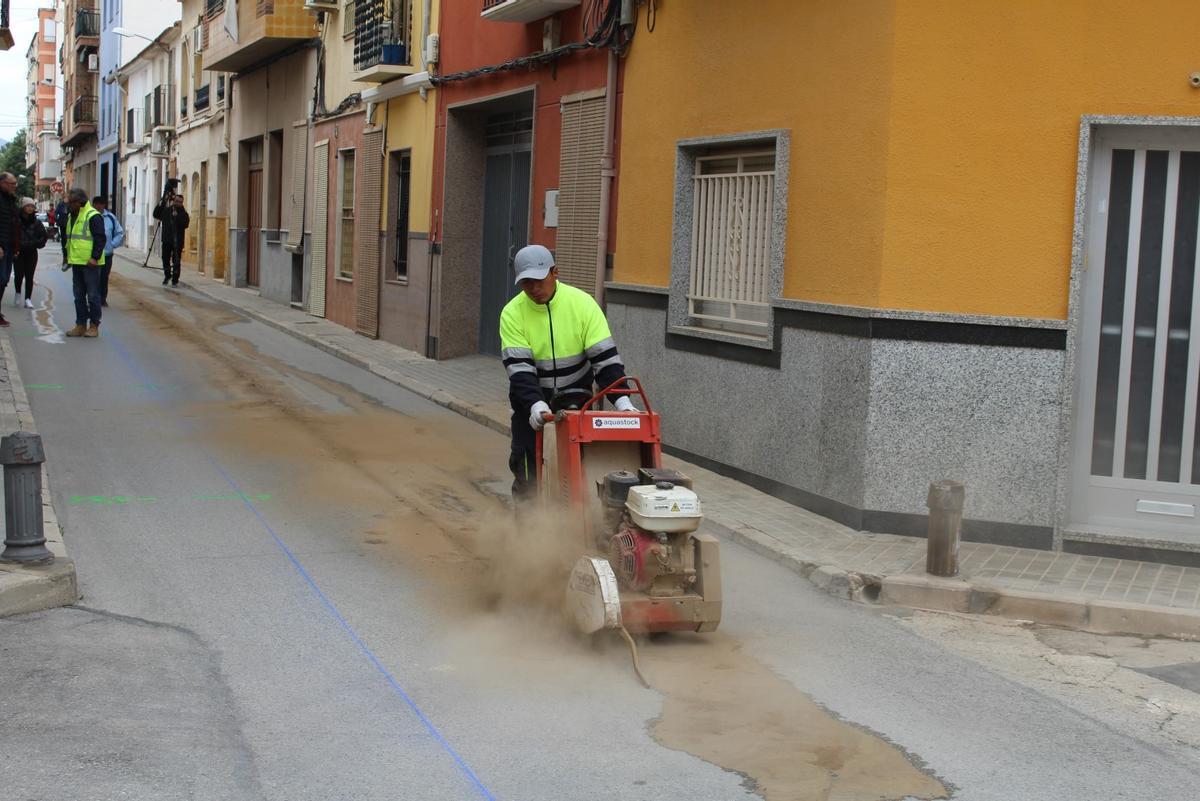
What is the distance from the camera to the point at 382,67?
736 inches

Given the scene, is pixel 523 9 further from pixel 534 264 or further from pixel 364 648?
pixel 364 648

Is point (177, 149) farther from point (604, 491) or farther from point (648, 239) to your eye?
point (604, 491)

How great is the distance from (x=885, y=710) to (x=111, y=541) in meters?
4.74

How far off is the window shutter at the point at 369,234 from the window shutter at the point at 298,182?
380 cm

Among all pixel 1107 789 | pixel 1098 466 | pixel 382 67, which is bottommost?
pixel 1107 789

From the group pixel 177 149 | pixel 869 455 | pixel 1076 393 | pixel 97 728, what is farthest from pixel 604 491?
pixel 177 149

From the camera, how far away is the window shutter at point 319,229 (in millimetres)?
23031

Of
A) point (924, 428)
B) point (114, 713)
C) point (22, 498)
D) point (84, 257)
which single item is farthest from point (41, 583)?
point (84, 257)

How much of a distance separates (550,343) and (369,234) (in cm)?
1411

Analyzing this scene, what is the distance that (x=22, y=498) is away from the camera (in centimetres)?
652

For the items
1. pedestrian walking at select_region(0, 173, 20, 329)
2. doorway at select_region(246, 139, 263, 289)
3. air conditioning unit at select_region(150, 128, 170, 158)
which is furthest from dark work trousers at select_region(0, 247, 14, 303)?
air conditioning unit at select_region(150, 128, 170, 158)

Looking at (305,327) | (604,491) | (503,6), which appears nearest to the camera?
(604,491)

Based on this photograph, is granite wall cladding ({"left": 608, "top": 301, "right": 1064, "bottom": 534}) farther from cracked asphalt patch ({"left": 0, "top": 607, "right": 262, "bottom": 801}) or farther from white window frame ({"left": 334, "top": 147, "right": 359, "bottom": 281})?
white window frame ({"left": 334, "top": 147, "right": 359, "bottom": 281})

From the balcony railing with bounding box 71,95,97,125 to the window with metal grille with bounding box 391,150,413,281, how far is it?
47147 millimetres
